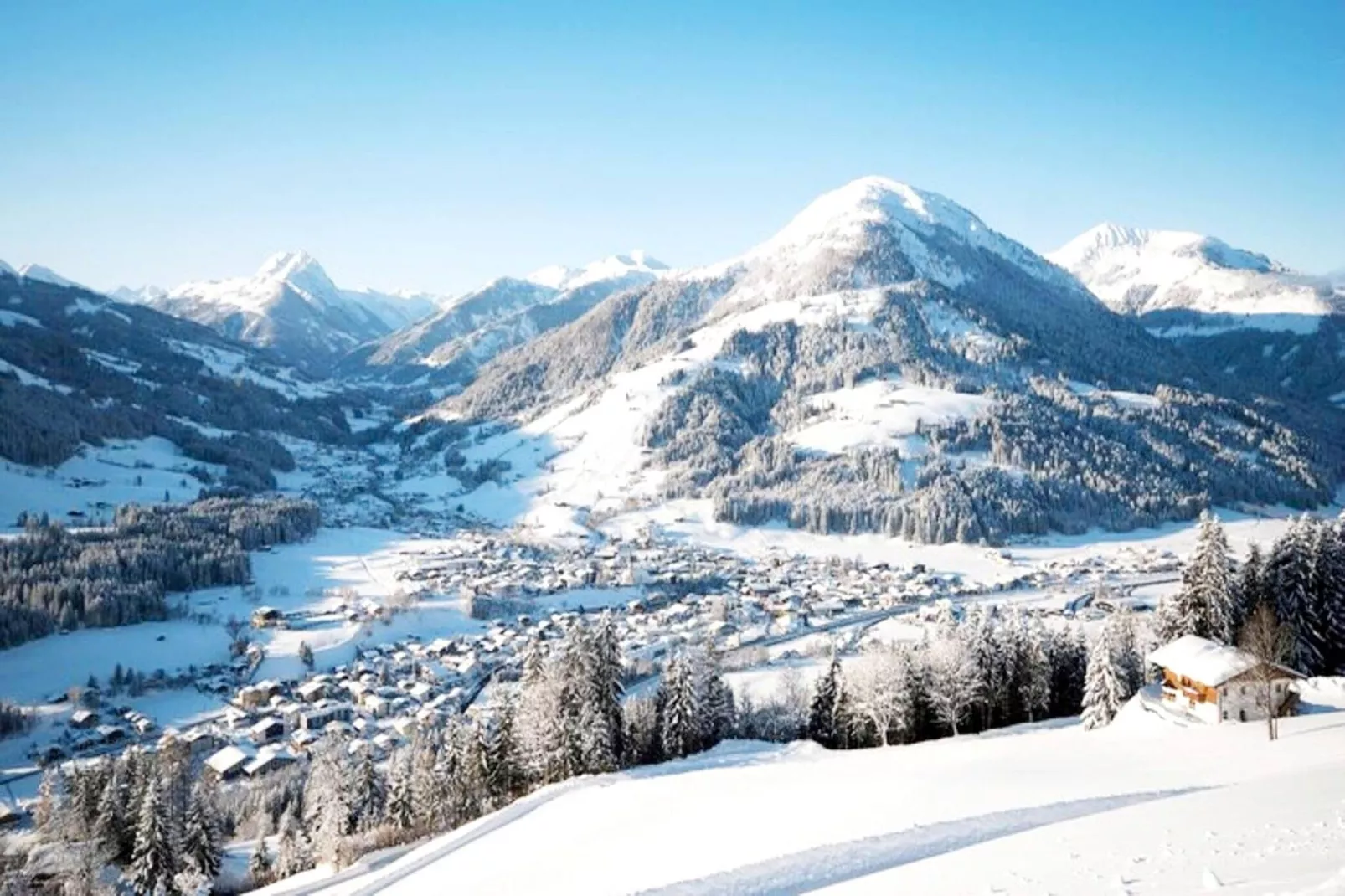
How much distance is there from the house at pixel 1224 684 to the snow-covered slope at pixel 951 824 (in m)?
2.14

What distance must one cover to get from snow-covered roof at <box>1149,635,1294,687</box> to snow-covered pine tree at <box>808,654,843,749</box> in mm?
17855

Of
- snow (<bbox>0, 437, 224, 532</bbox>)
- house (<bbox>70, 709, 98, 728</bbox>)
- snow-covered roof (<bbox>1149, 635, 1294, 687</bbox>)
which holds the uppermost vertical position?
snow (<bbox>0, 437, 224, 532</bbox>)

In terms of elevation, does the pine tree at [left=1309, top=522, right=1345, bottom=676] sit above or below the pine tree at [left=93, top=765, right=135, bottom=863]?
above

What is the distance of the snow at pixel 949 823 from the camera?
590 inches

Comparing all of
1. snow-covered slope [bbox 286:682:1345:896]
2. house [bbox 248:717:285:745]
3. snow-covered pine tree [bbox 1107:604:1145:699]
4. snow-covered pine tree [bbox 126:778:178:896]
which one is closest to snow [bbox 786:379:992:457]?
snow-covered pine tree [bbox 1107:604:1145:699]

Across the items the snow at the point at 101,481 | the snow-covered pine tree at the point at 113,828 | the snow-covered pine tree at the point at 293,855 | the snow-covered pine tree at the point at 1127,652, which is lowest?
the snow-covered pine tree at the point at 293,855

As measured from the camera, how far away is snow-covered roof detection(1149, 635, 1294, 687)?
37062mm

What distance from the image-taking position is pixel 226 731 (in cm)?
6875

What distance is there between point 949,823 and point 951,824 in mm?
67

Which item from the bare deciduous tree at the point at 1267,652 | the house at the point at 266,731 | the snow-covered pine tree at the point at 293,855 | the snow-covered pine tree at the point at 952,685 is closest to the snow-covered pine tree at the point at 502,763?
the snow-covered pine tree at the point at 293,855

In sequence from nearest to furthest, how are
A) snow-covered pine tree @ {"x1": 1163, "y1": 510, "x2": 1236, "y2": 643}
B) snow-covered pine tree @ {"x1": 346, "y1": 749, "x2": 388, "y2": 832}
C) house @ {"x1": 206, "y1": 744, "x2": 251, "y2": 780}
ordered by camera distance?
1. snow-covered pine tree @ {"x1": 1163, "y1": 510, "x2": 1236, "y2": 643}
2. snow-covered pine tree @ {"x1": 346, "y1": 749, "x2": 388, "y2": 832}
3. house @ {"x1": 206, "y1": 744, "x2": 251, "y2": 780}

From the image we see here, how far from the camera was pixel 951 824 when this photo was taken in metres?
21.7

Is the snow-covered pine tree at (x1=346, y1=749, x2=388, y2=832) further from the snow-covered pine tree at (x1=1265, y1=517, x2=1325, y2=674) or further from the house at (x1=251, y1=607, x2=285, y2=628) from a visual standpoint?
the snow-covered pine tree at (x1=1265, y1=517, x2=1325, y2=674)

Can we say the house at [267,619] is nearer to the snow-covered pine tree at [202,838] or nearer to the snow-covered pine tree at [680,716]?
the snow-covered pine tree at [202,838]
